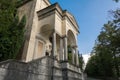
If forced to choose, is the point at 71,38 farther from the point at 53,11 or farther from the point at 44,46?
the point at 53,11

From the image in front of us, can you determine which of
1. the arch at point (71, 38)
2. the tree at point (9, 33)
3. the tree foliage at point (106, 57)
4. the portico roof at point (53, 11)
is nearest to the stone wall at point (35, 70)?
the tree at point (9, 33)

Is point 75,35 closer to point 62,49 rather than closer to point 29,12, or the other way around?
point 62,49

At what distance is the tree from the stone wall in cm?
327

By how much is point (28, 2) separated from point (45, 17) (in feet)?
11.4

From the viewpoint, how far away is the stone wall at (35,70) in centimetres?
705

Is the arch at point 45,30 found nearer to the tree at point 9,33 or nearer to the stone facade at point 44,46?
the stone facade at point 44,46

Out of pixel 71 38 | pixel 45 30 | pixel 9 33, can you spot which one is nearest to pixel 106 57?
pixel 71 38

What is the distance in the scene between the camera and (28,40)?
1268 centimetres

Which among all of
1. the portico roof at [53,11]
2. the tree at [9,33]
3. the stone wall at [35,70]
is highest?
the portico roof at [53,11]

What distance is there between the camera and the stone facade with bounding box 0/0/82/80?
7766 mm

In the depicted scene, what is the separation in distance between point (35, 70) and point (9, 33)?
181 inches

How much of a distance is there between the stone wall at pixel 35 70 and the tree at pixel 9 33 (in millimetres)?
3273

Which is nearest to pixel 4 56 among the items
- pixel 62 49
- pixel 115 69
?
pixel 62 49

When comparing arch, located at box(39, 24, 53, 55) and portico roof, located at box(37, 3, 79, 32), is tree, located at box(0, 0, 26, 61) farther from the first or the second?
arch, located at box(39, 24, 53, 55)
